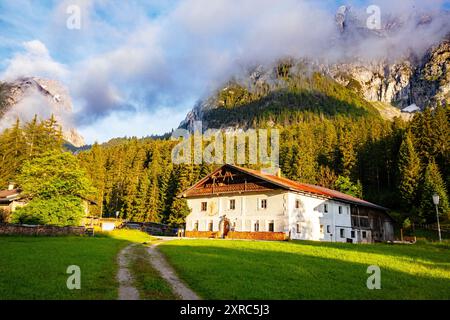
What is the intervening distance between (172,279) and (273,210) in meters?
30.2

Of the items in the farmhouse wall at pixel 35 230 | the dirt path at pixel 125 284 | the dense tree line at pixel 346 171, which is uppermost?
the dense tree line at pixel 346 171

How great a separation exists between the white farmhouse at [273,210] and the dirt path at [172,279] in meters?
24.0

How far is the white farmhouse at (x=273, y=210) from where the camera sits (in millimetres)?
42688

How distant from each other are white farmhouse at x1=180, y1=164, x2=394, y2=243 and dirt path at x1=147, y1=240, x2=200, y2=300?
78.7 ft

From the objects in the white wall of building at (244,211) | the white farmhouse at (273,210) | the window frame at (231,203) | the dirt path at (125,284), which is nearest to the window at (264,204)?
the white farmhouse at (273,210)

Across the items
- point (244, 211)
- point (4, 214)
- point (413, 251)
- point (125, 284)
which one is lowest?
point (125, 284)

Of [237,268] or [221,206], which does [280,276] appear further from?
[221,206]

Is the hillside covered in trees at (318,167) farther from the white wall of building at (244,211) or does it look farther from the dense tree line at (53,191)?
the dense tree line at (53,191)

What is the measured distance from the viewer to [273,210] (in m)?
43.2

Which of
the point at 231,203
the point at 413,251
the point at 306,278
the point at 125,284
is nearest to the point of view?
the point at 125,284

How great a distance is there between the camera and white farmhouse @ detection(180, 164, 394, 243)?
4269 centimetres
